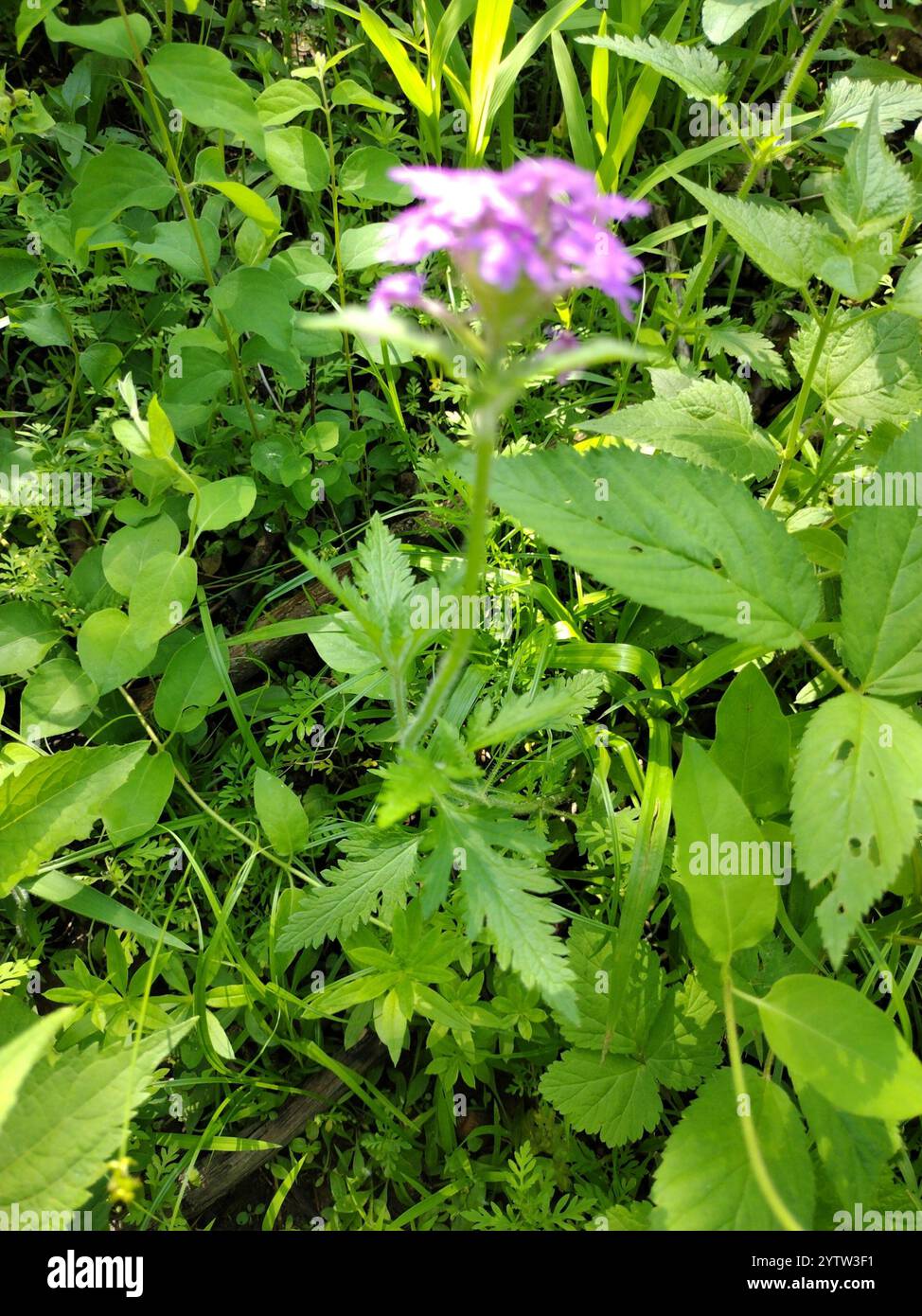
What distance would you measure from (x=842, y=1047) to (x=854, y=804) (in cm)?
45

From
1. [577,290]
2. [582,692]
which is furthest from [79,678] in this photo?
[577,290]

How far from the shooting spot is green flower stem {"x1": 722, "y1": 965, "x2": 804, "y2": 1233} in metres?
1.41

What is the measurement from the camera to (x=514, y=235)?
1.10m

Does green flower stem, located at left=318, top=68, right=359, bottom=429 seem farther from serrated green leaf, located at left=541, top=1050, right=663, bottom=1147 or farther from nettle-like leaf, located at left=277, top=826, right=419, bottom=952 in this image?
serrated green leaf, located at left=541, top=1050, right=663, bottom=1147

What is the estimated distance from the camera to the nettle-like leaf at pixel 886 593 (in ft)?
6.12

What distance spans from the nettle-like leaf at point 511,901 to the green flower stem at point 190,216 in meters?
1.62

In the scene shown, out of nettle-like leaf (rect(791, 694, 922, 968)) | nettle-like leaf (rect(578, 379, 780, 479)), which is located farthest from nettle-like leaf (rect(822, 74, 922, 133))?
nettle-like leaf (rect(791, 694, 922, 968))

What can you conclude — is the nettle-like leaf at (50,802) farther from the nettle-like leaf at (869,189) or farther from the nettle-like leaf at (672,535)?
the nettle-like leaf at (869,189)

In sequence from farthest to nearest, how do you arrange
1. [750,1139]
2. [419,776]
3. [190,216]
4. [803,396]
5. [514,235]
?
[190,216] < [803,396] < [750,1139] < [419,776] < [514,235]

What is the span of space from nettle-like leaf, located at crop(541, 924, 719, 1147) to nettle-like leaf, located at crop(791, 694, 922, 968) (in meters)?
0.58

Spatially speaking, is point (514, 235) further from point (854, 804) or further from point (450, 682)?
point (854, 804)

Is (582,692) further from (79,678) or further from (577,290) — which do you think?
(577,290)

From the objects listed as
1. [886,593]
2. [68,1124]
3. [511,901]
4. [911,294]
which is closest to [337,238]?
[911,294]

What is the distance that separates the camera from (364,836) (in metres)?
2.02
